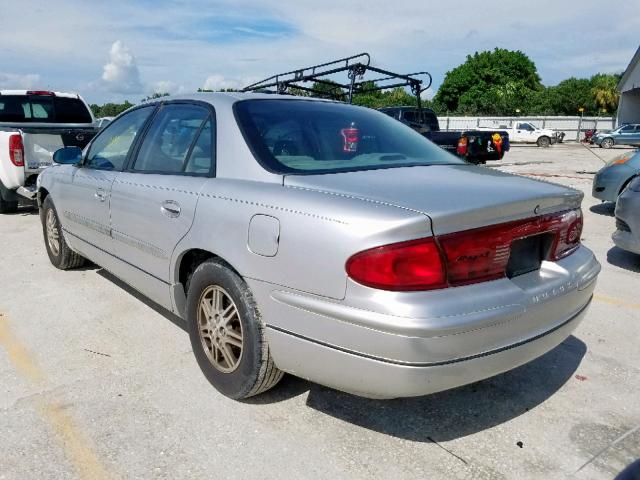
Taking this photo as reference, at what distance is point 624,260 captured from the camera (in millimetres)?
5621

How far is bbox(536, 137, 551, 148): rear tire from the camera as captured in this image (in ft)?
112

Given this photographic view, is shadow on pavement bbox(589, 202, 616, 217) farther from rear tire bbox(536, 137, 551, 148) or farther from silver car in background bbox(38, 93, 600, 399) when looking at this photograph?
rear tire bbox(536, 137, 551, 148)

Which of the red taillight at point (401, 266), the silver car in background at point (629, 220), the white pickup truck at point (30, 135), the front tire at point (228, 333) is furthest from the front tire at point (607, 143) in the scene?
the red taillight at point (401, 266)

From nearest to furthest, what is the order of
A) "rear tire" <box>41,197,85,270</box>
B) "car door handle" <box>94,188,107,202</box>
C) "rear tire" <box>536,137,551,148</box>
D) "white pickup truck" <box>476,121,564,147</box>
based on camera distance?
1. "car door handle" <box>94,188,107,202</box>
2. "rear tire" <box>41,197,85,270</box>
3. "rear tire" <box>536,137,551,148</box>
4. "white pickup truck" <box>476,121,564,147</box>

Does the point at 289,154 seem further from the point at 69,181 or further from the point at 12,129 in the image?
the point at 12,129

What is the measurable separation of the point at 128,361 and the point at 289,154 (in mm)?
1618

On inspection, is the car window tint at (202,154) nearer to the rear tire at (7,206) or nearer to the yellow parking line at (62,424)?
the yellow parking line at (62,424)

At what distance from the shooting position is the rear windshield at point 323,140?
2.72m

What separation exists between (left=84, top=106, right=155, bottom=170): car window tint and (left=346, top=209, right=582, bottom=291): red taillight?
233 cm

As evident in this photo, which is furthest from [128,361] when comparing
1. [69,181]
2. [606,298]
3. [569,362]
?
[606,298]

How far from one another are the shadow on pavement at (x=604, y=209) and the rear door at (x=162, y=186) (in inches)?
280

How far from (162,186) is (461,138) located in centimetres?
1222

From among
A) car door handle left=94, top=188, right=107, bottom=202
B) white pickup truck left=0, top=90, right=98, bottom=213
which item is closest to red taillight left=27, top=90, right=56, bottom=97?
white pickup truck left=0, top=90, right=98, bottom=213

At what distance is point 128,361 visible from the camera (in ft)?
10.7
